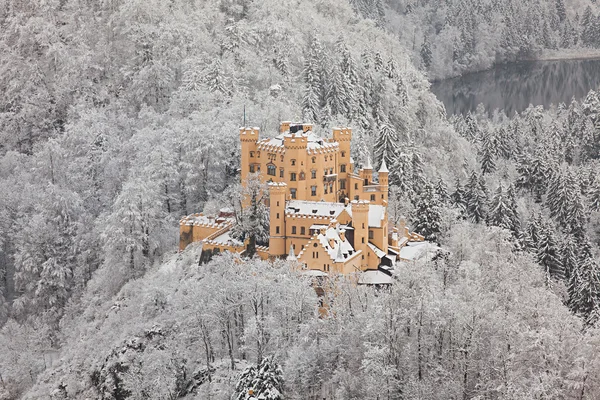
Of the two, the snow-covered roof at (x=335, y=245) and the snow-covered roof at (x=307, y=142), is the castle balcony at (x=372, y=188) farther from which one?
the snow-covered roof at (x=335, y=245)

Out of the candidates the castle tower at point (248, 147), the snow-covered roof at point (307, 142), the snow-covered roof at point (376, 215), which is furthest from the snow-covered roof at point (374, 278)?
the castle tower at point (248, 147)

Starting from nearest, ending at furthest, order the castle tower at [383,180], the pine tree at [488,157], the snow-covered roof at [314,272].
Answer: the snow-covered roof at [314,272], the castle tower at [383,180], the pine tree at [488,157]

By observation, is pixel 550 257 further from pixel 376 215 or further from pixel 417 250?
pixel 376 215

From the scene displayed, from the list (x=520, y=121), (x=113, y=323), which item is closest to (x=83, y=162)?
(x=113, y=323)

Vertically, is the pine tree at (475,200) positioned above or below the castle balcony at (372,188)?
below

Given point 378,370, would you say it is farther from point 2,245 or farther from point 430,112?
point 430,112

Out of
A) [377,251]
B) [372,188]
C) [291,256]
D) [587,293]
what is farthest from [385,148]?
[291,256]

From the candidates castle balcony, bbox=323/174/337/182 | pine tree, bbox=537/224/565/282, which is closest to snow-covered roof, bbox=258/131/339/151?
castle balcony, bbox=323/174/337/182

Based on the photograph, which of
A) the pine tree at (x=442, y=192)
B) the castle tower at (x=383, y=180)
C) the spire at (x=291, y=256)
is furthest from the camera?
the pine tree at (x=442, y=192)
